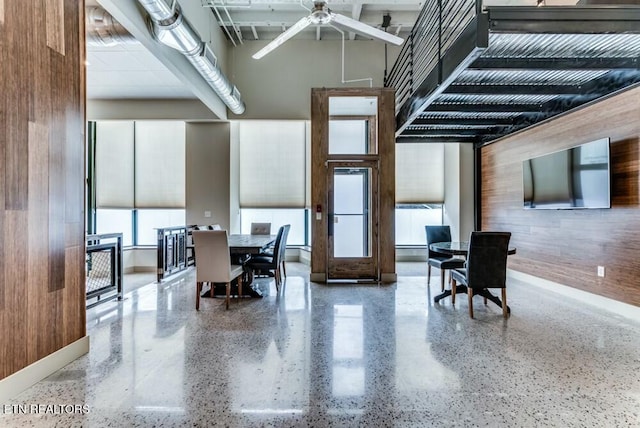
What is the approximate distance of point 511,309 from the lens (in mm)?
4113

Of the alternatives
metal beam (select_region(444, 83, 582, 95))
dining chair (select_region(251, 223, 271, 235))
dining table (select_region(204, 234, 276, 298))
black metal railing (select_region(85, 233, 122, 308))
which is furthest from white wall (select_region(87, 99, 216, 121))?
metal beam (select_region(444, 83, 582, 95))

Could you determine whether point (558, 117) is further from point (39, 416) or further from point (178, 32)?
point (39, 416)

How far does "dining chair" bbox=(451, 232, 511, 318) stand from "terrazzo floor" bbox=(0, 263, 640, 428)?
1.27 ft

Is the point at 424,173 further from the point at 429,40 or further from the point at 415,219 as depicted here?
the point at 429,40

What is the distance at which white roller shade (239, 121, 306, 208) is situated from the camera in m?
7.61

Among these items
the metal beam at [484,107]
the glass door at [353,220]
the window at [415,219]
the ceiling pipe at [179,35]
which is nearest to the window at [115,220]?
the ceiling pipe at [179,35]

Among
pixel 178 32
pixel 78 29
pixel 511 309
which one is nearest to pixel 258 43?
pixel 178 32

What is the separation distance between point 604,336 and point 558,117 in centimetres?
313

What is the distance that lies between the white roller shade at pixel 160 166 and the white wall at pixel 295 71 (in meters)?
1.50

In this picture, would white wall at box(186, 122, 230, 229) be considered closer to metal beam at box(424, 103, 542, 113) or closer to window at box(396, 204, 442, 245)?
window at box(396, 204, 442, 245)

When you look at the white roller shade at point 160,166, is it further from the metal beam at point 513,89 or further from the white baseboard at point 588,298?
the white baseboard at point 588,298

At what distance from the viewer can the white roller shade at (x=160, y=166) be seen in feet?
24.2

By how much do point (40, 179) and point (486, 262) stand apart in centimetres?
425

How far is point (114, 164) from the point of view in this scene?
7309mm
